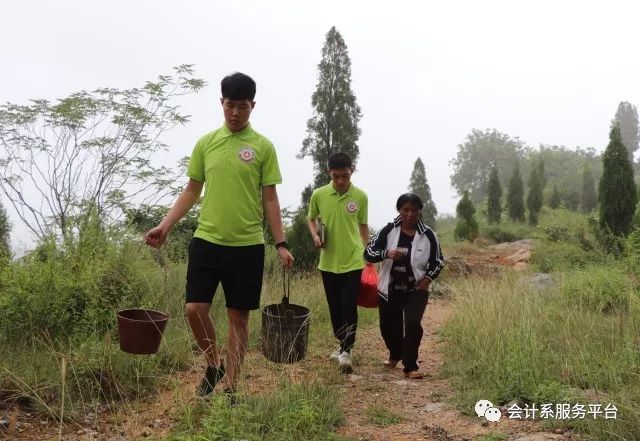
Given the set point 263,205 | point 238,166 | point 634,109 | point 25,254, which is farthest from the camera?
point 634,109

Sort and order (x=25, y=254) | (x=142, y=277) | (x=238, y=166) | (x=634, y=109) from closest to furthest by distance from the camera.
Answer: (x=238, y=166), (x=25, y=254), (x=142, y=277), (x=634, y=109)

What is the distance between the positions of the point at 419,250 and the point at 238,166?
186cm

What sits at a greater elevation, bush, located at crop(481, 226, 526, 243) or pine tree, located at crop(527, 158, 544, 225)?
pine tree, located at crop(527, 158, 544, 225)

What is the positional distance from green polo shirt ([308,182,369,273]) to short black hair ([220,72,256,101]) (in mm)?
1563

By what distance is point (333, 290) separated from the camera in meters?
4.37

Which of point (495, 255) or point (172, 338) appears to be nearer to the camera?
point (172, 338)

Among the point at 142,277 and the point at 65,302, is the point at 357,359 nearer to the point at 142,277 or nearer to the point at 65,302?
the point at 142,277

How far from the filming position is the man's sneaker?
4.10 metres

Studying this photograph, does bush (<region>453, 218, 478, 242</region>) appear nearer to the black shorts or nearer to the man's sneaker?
the man's sneaker

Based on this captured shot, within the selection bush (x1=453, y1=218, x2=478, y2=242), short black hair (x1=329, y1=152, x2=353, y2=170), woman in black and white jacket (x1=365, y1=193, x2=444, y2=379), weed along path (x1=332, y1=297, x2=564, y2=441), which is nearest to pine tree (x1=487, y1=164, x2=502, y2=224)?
bush (x1=453, y1=218, x2=478, y2=242)

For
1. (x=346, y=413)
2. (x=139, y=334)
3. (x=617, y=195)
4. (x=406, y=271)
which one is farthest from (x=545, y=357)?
(x=617, y=195)

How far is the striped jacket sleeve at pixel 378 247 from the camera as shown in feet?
14.1

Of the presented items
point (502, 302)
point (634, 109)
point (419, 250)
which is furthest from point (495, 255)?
point (634, 109)

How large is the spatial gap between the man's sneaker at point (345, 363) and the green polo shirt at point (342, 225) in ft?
2.21
